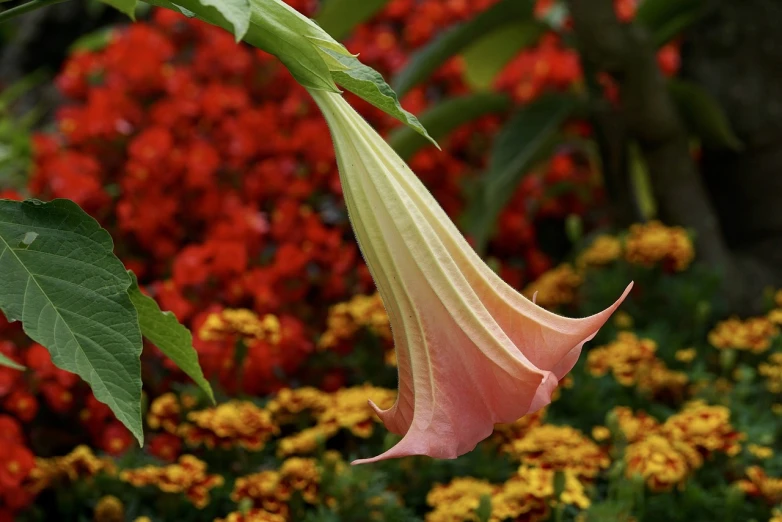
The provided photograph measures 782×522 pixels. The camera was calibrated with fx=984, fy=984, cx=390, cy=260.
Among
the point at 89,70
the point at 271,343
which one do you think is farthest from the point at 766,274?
the point at 89,70

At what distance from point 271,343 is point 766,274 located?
130 centimetres

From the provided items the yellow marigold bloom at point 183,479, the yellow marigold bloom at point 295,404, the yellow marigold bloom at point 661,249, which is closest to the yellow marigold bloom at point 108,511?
the yellow marigold bloom at point 183,479

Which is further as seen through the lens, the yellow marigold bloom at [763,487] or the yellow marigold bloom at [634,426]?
the yellow marigold bloom at [634,426]

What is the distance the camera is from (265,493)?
56.4 inches

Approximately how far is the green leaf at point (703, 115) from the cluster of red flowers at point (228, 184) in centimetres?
43

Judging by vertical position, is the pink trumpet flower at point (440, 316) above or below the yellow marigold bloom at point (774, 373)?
below

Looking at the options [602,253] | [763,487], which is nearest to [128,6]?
[763,487]

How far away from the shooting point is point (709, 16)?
2555 millimetres

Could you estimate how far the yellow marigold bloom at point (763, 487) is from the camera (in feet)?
4.78

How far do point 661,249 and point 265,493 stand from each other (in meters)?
1.14

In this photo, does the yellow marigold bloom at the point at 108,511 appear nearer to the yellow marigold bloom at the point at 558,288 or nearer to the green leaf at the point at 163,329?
the green leaf at the point at 163,329

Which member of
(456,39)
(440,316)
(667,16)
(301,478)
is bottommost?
(301,478)

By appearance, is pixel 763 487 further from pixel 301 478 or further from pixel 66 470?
pixel 66 470

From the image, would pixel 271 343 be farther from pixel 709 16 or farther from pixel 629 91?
pixel 709 16
